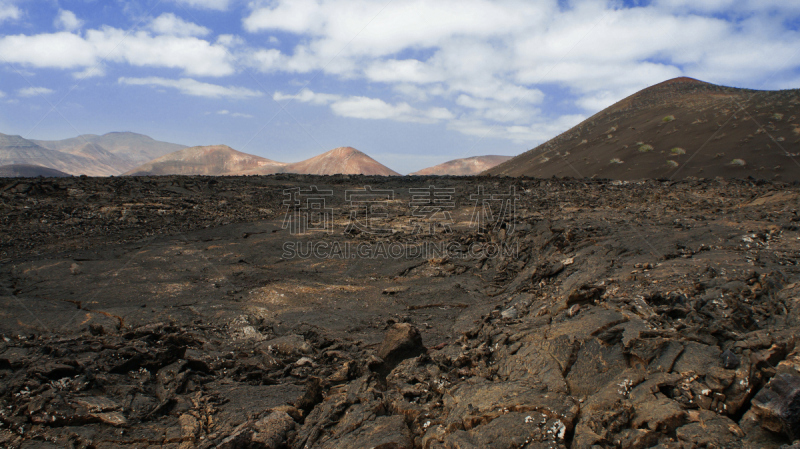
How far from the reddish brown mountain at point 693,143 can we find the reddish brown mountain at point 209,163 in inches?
1497

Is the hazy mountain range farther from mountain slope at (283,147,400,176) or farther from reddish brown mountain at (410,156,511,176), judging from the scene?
reddish brown mountain at (410,156,511,176)

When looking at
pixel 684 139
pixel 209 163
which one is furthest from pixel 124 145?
pixel 684 139

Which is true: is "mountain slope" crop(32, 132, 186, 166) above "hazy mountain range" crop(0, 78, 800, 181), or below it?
above

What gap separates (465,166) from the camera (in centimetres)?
5825

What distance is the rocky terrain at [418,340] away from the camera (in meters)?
2.39

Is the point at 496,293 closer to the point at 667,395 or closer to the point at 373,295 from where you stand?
the point at 373,295

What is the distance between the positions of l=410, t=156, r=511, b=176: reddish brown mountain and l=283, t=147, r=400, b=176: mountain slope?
9.93 m

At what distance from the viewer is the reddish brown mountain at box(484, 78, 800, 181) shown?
16000mm

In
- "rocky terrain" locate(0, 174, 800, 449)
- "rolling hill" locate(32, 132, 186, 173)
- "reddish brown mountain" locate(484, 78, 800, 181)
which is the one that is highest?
"rolling hill" locate(32, 132, 186, 173)

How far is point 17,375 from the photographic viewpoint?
318 centimetres

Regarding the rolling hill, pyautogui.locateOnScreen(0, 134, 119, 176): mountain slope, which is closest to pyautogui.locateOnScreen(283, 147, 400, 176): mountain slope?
pyautogui.locateOnScreen(0, 134, 119, 176): mountain slope

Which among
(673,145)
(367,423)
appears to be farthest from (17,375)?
(673,145)

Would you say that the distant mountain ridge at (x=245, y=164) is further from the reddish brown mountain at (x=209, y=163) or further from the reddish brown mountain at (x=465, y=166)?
the reddish brown mountain at (x=465, y=166)

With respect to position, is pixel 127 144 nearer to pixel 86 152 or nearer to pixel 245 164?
pixel 86 152
